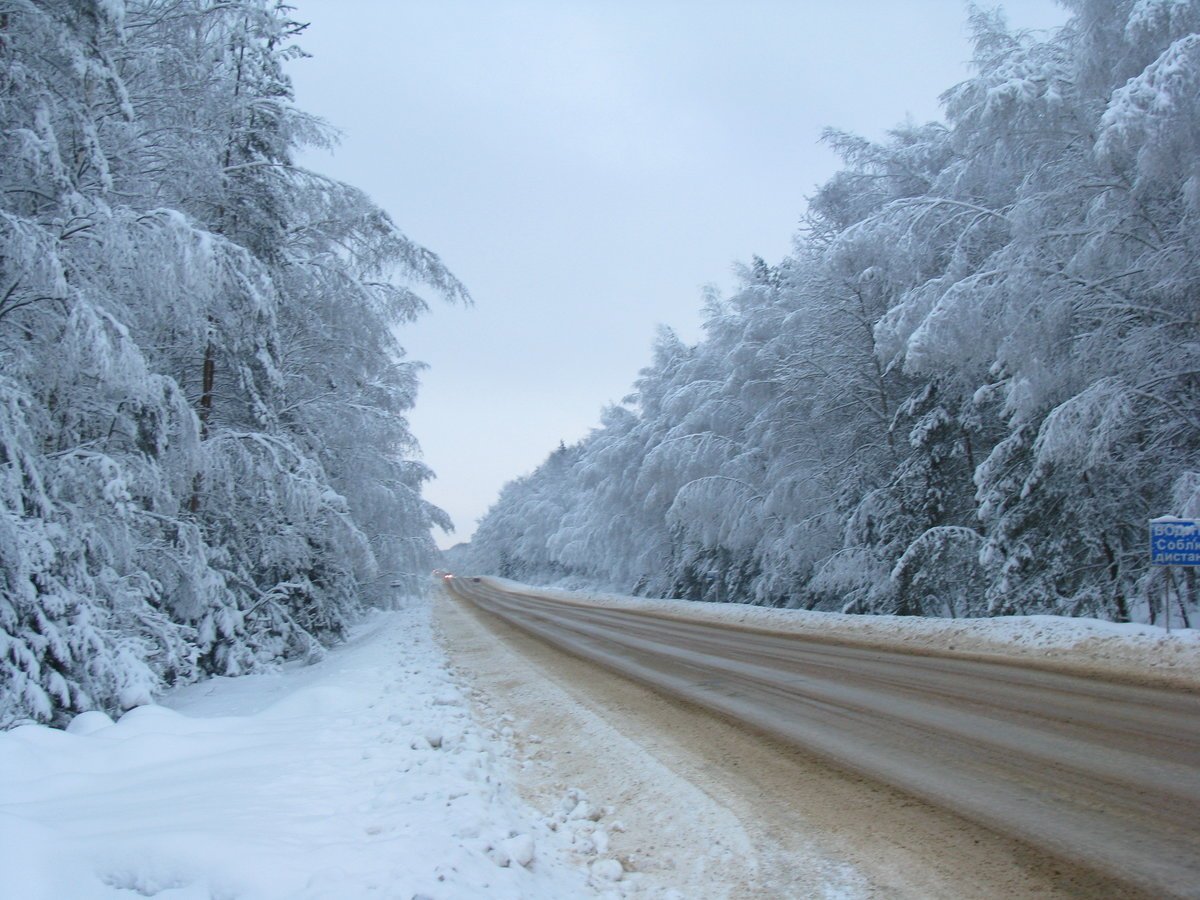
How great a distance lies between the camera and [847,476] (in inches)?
762

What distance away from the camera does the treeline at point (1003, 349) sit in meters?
10.3

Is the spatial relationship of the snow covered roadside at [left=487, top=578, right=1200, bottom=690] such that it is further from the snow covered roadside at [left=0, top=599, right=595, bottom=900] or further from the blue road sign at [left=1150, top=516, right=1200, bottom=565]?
the snow covered roadside at [left=0, top=599, right=595, bottom=900]

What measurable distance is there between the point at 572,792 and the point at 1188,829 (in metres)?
3.64

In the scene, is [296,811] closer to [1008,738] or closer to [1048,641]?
[1008,738]

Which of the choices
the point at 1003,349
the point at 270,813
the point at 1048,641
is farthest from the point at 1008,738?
the point at 1003,349

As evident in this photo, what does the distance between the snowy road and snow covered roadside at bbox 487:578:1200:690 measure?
0.77 m

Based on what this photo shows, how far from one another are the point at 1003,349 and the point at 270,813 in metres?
12.0

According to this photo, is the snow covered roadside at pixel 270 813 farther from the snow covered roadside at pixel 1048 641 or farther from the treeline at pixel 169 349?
the snow covered roadside at pixel 1048 641

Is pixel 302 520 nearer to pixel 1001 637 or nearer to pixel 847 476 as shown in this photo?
pixel 1001 637

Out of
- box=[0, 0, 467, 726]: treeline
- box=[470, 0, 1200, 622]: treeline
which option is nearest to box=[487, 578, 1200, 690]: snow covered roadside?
box=[470, 0, 1200, 622]: treeline

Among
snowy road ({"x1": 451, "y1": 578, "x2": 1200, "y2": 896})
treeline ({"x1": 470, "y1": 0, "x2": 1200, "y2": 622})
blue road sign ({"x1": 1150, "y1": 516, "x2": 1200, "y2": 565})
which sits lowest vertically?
snowy road ({"x1": 451, "y1": 578, "x2": 1200, "y2": 896})

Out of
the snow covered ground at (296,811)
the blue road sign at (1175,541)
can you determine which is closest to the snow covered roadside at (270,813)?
the snow covered ground at (296,811)

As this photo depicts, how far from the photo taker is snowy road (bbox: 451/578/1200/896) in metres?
3.61

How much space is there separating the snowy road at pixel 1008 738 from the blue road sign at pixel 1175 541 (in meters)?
2.25
